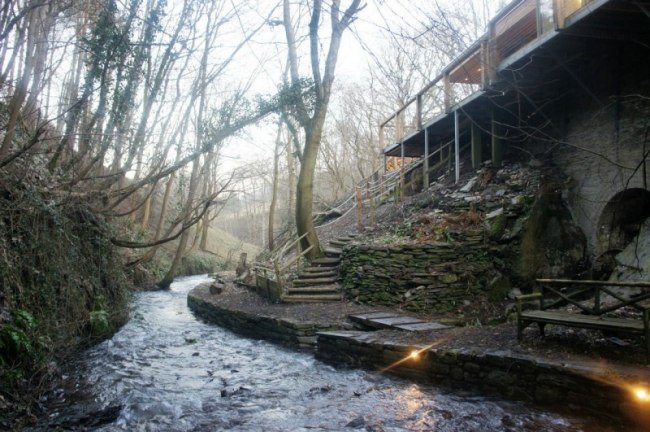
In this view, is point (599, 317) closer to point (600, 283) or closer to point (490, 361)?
point (600, 283)

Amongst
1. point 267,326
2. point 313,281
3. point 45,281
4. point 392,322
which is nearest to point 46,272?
point 45,281

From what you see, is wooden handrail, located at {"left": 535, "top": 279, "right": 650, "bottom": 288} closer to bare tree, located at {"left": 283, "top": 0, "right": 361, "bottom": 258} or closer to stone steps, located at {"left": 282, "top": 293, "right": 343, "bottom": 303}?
stone steps, located at {"left": 282, "top": 293, "right": 343, "bottom": 303}

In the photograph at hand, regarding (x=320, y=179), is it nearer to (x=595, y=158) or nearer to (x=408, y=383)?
(x=595, y=158)

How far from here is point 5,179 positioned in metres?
5.94

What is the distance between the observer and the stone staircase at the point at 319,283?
32.8 feet

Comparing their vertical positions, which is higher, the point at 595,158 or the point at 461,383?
the point at 595,158

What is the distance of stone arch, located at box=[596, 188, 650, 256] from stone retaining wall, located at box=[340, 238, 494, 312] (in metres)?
2.31

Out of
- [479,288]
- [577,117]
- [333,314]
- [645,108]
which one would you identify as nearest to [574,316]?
[479,288]

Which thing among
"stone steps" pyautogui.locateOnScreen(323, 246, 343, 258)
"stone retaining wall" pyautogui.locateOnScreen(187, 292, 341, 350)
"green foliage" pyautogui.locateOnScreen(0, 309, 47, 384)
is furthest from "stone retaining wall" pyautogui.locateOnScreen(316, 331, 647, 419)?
"stone steps" pyautogui.locateOnScreen(323, 246, 343, 258)

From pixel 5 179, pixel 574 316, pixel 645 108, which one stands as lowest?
pixel 574 316

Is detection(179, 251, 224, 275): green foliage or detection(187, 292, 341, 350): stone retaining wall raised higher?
detection(179, 251, 224, 275): green foliage

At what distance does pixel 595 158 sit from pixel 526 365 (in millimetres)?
6323

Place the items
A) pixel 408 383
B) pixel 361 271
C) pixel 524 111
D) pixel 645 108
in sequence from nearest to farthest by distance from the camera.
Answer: pixel 408 383
pixel 645 108
pixel 361 271
pixel 524 111

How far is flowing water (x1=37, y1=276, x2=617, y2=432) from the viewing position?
4.57 m
